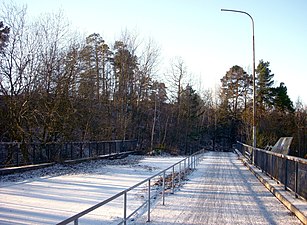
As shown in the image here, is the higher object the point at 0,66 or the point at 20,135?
the point at 0,66

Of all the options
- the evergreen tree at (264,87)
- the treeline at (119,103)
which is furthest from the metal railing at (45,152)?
the evergreen tree at (264,87)

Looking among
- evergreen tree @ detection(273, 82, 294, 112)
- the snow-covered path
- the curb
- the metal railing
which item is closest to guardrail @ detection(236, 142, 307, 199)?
the curb

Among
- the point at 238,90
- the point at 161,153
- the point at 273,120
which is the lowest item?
the point at 161,153

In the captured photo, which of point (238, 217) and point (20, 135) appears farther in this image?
point (20, 135)

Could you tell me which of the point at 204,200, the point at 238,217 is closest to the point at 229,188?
the point at 204,200

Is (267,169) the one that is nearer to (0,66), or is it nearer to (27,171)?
(27,171)

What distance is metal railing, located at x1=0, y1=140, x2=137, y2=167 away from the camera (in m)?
19.8

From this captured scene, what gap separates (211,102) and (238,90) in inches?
530

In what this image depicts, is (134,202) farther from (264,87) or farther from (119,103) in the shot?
(264,87)

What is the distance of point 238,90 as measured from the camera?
2857 inches

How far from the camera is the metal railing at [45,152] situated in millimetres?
19766

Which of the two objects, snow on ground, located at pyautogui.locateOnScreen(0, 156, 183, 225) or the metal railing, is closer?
snow on ground, located at pyautogui.locateOnScreen(0, 156, 183, 225)

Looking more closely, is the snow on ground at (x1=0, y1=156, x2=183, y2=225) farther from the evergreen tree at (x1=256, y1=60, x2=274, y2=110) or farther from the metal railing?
the evergreen tree at (x1=256, y1=60, x2=274, y2=110)

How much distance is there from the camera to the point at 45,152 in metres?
23.2
